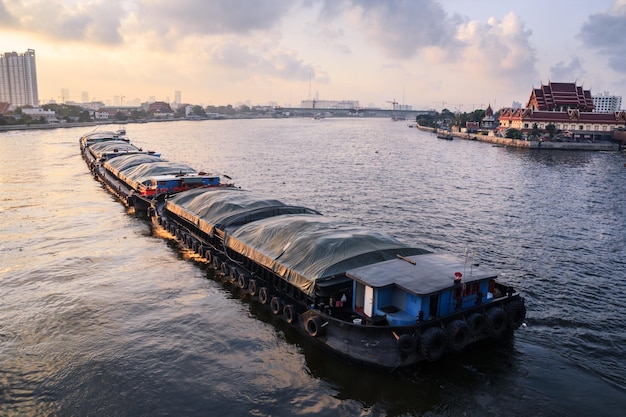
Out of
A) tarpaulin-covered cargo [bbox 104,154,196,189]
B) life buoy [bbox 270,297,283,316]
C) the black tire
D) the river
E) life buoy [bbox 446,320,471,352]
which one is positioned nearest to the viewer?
the river

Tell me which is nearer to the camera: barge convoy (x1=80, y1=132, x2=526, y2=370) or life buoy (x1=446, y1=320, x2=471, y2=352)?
barge convoy (x1=80, y1=132, x2=526, y2=370)

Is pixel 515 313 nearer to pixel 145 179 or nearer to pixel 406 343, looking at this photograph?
pixel 406 343

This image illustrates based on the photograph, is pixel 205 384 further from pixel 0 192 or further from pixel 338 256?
pixel 0 192

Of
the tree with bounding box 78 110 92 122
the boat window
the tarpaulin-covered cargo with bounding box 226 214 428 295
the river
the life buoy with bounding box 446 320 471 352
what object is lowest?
the river

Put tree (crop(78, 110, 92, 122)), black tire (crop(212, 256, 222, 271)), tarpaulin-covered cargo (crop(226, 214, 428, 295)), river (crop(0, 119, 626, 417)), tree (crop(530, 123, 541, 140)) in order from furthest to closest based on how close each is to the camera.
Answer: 1. tree (crop(78, 110, 92, 122))
2. tree (crop(530, 123, 541, 140))
3. black tire (crop(212, 256, 222, 271))
4. tarpaulin-covered cargo (crop(226, 214, 428, 295))
5. river (crop(0, 119, 626, 417))

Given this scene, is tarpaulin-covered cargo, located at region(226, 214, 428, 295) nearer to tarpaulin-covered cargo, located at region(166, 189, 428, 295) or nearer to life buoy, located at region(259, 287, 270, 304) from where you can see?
tarpaulin-covered cargo, located at region(166, 189, 428, 295)

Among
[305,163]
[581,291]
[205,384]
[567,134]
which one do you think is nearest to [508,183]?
[305,163]

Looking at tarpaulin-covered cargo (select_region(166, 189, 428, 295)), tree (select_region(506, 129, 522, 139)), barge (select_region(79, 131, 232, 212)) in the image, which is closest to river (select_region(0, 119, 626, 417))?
barge (select_region(79, 131, 232, 212))

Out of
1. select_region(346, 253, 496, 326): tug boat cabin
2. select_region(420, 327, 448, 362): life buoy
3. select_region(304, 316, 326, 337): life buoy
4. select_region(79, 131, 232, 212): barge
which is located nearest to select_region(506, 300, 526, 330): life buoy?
select_region(346, 253, 496, 326): tug boat cabin

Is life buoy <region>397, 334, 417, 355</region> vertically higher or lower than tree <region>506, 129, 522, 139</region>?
lower

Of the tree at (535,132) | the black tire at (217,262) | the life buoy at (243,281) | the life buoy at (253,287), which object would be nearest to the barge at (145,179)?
the black tire at (217,262)
